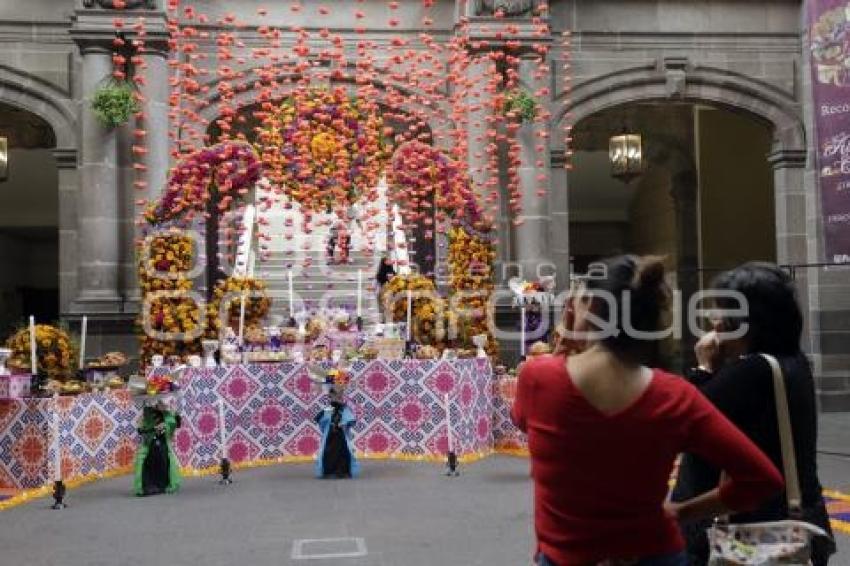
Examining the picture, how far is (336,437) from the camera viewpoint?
9.24 metres

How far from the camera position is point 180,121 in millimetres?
13500

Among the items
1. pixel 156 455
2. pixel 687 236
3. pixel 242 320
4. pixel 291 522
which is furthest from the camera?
pixel 687 236

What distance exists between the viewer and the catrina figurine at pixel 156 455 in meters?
8.43

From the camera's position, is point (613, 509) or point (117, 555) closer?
point (613, 509)

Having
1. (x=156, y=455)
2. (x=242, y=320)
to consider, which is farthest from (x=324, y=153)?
(x=156, y=455)

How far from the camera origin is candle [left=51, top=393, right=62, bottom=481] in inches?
312

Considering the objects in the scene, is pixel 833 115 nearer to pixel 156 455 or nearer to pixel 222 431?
pixel 222 431

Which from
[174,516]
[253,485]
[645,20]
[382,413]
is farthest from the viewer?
[645,20]

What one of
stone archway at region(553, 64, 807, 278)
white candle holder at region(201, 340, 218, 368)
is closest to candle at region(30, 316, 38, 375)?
white candle holder at region(201, 340, 218, 368)

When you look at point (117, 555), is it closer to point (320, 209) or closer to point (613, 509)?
point (613, 509)

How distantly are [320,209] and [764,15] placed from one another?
7.40 metres

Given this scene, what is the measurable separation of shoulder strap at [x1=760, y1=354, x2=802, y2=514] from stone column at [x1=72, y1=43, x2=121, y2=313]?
35.6 feet

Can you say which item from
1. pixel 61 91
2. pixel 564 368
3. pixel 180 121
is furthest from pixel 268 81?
pixel 564 368

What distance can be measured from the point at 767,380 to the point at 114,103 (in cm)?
1089
